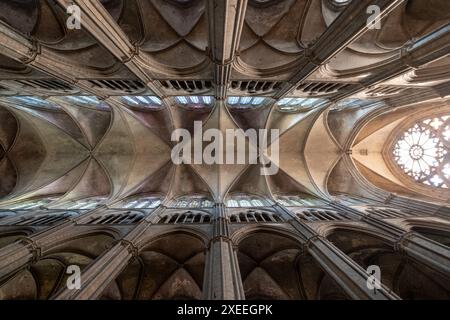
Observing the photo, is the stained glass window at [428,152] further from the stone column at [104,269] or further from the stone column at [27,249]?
the stone column at [27,249]

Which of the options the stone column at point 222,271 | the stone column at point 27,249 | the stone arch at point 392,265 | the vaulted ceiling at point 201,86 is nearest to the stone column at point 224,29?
the vaulted ceiling at point 201,86

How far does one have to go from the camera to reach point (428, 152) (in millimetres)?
15242

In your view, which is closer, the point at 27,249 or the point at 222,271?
the point at 222,271

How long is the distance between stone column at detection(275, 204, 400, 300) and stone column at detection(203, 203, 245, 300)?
8.56 feet

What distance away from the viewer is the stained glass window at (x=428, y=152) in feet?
47.9

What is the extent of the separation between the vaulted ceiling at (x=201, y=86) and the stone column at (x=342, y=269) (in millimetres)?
6120

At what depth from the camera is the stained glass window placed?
14586mm

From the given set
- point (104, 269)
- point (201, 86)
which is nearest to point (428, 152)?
point (201, 86)

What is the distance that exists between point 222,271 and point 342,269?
328cm

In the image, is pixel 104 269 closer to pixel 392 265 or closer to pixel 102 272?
pixel 102 272

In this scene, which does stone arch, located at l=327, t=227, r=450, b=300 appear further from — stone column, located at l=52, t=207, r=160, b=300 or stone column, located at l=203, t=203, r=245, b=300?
stone column, located at l=52, t=207, r=160, b=300

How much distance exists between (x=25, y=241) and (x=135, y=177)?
910 cm

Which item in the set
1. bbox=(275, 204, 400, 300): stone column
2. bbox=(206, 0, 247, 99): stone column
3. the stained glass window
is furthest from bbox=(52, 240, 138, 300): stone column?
the stained glass window

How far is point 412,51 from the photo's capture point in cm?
699
